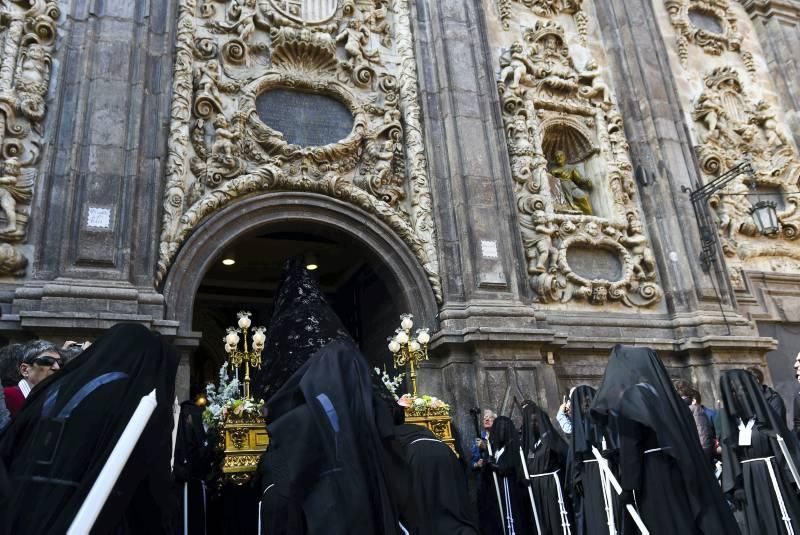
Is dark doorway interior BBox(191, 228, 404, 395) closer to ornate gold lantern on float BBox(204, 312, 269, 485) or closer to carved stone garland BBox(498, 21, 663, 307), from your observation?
carved stone garland BBox(498, 21, 663, 307)

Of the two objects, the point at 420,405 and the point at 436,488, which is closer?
the point at 436,488

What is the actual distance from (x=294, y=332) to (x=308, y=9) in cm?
705

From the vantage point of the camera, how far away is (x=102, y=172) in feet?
30.2

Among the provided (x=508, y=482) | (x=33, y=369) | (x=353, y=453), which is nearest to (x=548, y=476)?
(x=508, y=482)

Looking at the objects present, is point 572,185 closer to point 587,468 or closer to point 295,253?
point 295,253

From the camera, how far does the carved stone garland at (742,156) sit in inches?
550

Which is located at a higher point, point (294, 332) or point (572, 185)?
point (572, 185)

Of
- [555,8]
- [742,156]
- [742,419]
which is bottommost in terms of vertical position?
[742,419]

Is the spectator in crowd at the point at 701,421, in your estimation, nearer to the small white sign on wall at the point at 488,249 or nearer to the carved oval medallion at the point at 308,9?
the small white sign on wall at the point at 488,249

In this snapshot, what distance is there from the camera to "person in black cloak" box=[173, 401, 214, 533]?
6.55 meters

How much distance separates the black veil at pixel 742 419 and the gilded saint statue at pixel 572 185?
7.19 metres

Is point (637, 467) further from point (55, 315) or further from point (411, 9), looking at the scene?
point (411, 9)

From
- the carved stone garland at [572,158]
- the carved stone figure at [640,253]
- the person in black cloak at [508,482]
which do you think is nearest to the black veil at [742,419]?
the person in black cloak at [508,482]

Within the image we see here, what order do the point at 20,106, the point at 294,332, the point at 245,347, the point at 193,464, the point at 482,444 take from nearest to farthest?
the point at 193,464 < the point at 294,332 < the point at 245,347 < the point at 482,444 < the point at 20,106
